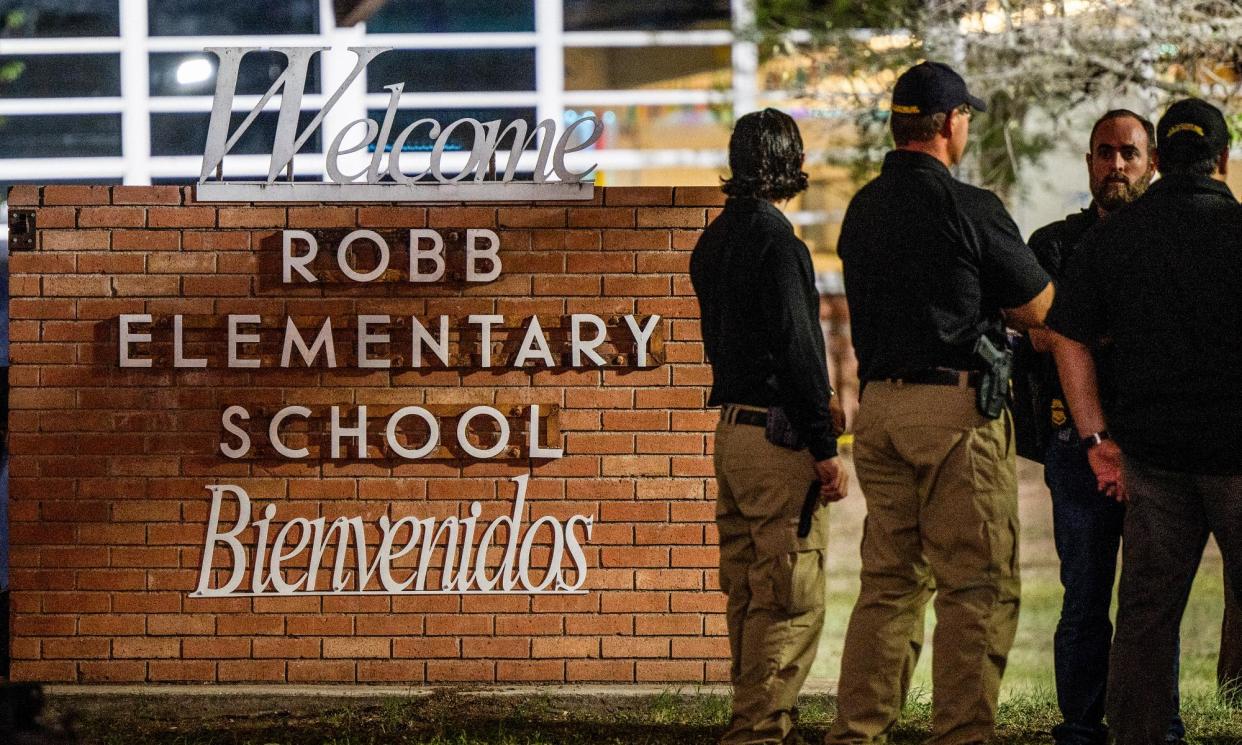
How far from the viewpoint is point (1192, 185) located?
397 cm

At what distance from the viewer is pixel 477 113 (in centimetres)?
1061

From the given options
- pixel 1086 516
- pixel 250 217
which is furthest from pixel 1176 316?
pixel 250 217

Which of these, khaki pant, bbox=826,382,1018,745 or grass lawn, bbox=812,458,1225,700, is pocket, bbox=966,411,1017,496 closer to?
khaki pant, bbox=826,382,1018,745

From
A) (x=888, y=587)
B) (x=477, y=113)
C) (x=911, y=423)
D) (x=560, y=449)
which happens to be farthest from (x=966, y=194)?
Answer: (x=477, y=113)

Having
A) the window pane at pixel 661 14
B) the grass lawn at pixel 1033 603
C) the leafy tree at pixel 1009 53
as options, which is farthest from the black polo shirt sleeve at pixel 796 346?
the window pane at pixel 661 14

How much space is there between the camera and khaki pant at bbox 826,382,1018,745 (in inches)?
158

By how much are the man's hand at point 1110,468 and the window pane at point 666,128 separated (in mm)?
7604

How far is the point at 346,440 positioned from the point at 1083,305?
2637 mm

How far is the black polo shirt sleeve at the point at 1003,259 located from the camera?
13.2ft

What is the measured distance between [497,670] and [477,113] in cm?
600

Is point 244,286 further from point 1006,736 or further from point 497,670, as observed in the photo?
point 1006,736

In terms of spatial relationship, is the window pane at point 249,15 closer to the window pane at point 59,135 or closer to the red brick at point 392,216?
the window pane at point 59,135

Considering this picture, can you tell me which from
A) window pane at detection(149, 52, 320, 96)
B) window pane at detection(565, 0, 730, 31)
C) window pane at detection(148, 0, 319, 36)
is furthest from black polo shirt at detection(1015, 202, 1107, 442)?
window pane at detection(565, 0, 730, 31)

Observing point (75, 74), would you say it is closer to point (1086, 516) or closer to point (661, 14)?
point (661, 14)
